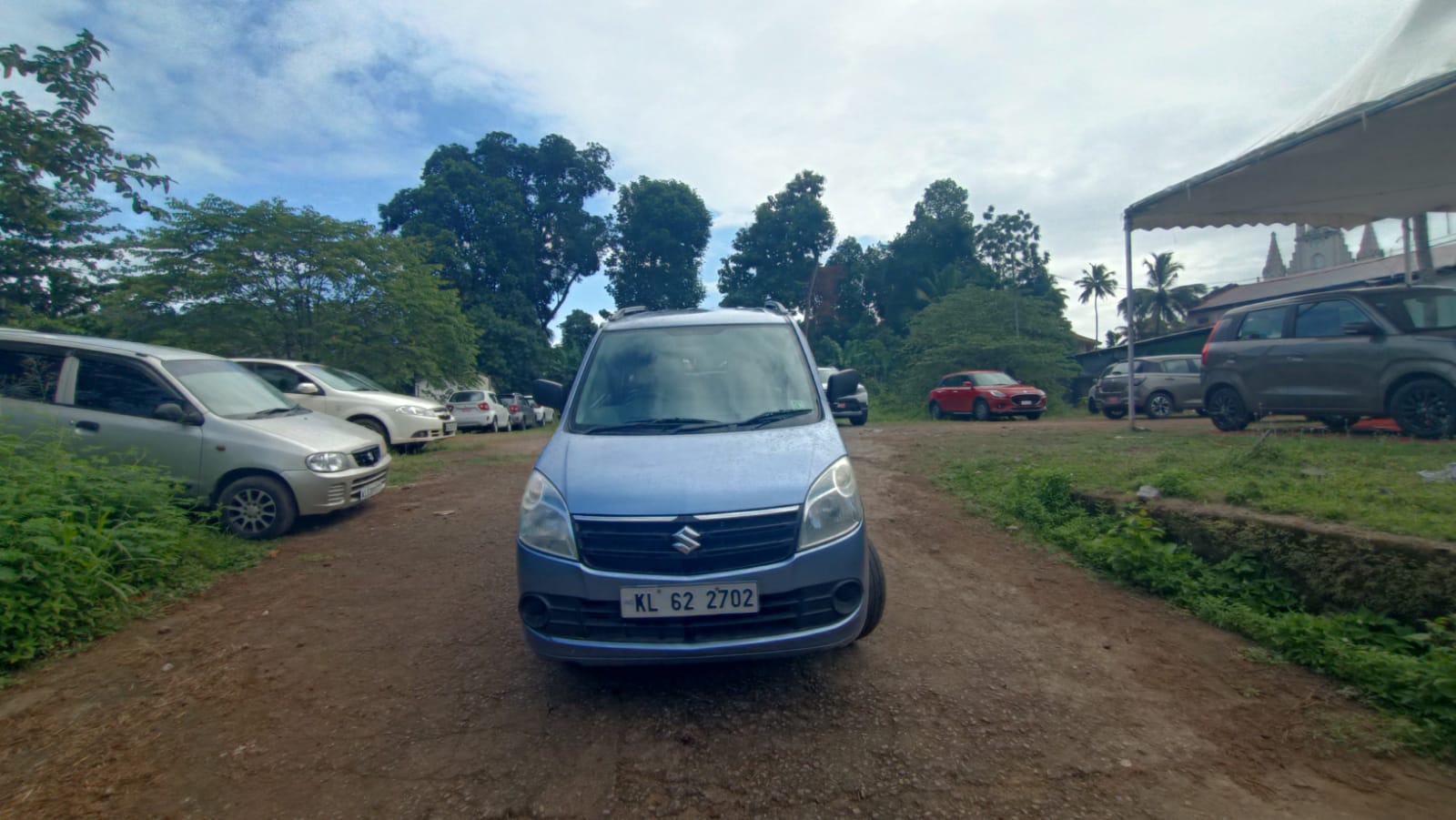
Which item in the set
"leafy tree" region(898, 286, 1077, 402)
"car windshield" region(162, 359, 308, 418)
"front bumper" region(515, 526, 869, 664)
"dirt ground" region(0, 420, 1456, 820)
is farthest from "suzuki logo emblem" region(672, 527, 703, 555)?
"leafy tree" region(898, 286, 1077, 402)

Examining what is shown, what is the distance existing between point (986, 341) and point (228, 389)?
21947 millimetres

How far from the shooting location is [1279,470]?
5.07m

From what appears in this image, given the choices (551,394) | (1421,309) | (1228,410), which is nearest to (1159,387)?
(1228,410)

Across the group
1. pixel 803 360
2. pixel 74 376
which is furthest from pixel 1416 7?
pixel 74 376

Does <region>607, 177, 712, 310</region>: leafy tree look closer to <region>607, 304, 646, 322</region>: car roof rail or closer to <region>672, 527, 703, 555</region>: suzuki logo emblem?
<region>607, 304, 646, 322</region>: car roof rail

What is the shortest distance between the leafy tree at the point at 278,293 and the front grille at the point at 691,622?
12687 mm

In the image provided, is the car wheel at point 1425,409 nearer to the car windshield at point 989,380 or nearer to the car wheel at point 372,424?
the car windshield at point 989,380

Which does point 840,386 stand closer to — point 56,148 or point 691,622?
point 691,622

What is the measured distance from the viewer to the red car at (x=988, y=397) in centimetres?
1644

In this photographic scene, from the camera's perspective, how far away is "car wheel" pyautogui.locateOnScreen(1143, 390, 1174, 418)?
14.1 metres

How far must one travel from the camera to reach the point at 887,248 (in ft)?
133

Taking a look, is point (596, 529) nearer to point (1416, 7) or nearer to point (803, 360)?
point (803, 360)

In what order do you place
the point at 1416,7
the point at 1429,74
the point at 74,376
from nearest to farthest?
the point at 74,376 → the point at 1429,74 → the point at 1416,7

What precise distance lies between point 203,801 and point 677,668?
5.78 ft
